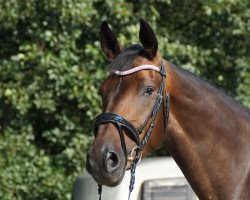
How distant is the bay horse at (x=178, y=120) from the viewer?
3.67 meters

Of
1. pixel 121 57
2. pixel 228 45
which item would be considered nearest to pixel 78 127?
pixel 228 45

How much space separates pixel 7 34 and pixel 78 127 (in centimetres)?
157

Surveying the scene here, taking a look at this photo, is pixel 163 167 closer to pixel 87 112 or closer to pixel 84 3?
pixel 87 112

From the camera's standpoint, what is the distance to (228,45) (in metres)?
7.98

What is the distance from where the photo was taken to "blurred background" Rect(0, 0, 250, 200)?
25.1 ft

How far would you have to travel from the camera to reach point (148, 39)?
12.4 feet

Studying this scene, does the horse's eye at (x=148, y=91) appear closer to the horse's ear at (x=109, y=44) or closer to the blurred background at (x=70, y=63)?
the horse's ear at (x=109, y=44)

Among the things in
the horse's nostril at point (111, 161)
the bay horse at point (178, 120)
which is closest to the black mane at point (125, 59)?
the bay horse at point (178, 120)

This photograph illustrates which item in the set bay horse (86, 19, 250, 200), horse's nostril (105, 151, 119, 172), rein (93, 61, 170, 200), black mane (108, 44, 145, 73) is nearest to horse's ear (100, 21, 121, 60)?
bay horse (86, 19, 250, 200)

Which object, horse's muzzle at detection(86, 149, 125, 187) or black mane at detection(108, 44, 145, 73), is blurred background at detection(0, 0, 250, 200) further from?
horse's muzzle at detection(86, 149, 125, 187)

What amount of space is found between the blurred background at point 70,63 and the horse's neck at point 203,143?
11.2ft

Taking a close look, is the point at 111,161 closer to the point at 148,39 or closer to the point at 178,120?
the point at 178,120

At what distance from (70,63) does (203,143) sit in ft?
13.4

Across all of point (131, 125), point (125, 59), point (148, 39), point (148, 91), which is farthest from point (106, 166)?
point (148, 39)
